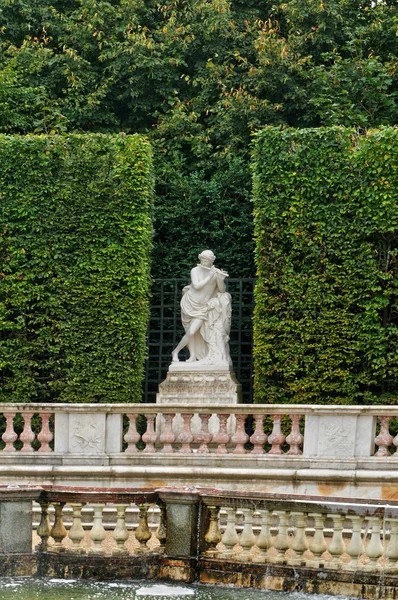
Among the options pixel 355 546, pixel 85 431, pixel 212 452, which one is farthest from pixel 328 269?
pixel 355 546

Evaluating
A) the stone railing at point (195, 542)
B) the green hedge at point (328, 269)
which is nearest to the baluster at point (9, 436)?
the green hedge at point (328, 269)

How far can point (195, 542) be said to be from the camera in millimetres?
10820

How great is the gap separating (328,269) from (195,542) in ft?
27.9

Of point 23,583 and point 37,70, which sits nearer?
point 23,583

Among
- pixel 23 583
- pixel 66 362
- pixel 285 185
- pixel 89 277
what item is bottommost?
pixel 23 583

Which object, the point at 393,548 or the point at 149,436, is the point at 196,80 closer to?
the point at 149,436

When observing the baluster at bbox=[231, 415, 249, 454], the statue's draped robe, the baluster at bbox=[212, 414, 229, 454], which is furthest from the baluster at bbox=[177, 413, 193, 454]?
the statue's draped robe

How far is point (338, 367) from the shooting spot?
18.4m

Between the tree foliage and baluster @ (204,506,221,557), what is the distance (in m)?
12.4

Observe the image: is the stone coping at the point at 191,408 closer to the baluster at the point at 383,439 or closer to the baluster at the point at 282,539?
the baluster at the point at 383,439

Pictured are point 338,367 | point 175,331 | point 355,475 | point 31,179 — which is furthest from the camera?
point 175,331

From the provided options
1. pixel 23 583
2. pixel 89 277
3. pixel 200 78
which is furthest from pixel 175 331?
pixel 23 583

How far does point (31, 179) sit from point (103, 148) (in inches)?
51.1

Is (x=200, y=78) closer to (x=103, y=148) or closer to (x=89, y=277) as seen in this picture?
(x=103, y=148)
